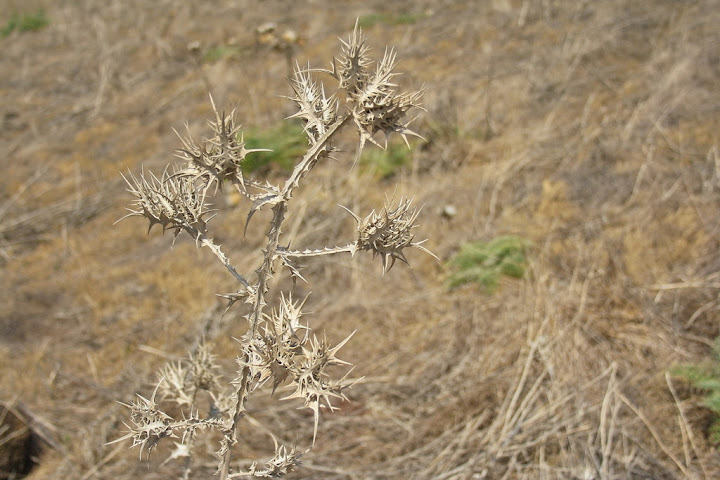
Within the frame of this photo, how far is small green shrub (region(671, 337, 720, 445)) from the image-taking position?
2691 millimetres

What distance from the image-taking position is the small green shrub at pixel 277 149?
20.1ft

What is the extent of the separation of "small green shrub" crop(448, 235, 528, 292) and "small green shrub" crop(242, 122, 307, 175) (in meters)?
2.49

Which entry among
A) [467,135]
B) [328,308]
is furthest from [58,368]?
[467,135]

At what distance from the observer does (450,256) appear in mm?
4582

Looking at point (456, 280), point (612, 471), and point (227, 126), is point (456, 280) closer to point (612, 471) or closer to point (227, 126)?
point (612, 471)

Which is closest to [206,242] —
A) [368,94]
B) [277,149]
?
[368,94]

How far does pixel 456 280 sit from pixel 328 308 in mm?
1046

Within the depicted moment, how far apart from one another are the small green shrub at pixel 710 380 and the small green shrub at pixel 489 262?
53.7 inches

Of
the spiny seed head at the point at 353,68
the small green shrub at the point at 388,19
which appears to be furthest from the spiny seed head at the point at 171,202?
the small green shrub at the point at 388,19

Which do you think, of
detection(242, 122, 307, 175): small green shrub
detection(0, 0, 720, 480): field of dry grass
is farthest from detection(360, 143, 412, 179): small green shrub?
detection(242, 122, 307, 175): small green shrub

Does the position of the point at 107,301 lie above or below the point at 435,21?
below

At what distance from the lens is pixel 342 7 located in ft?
36.3

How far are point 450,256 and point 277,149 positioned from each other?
2.58 meters

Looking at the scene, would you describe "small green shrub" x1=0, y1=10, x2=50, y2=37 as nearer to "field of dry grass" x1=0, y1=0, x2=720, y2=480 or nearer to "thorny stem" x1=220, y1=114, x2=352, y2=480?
"field of dry grass" x1=0, y1=0, x2=720, y2=480
